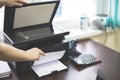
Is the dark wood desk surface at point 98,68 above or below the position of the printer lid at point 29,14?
below

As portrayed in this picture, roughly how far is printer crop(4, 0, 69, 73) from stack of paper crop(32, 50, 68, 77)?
0.13 ft

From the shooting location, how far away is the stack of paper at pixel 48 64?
1194mm

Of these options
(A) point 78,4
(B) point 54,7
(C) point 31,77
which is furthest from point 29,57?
(A) point 78,4

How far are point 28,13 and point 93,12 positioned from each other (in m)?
0.87

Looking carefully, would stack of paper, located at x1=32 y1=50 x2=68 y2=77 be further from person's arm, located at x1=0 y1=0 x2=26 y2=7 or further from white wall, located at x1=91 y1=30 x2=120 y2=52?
white wall, located at x1=91 y1=30 x2=120 y2=52

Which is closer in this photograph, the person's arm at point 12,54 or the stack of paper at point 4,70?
the person's arm at point 12,54

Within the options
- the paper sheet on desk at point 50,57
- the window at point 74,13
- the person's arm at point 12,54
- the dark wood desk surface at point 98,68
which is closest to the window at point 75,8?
the window at point 74,13

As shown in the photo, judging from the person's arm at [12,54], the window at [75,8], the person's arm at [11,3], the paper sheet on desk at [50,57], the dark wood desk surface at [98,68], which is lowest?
the dark wood desk surface at [98,68]

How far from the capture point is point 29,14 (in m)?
1.26

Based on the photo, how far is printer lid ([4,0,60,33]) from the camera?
119 centimetres

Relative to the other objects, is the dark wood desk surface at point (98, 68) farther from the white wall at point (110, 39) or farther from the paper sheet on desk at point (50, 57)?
the white wall at point (110, 39)

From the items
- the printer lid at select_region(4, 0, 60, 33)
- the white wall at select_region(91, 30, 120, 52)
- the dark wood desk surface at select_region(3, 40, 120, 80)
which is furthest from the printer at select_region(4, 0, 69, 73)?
the white wall at select_region(91, 30, 120, 52)

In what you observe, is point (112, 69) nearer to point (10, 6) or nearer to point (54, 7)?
point (54, 7)

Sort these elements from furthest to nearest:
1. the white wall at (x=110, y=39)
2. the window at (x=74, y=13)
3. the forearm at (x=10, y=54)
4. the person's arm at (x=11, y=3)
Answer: the white wall at (x=110, y=39) → the window at (x=74, y=13) → the person's arm at (x=11, y=3) → the forearm at (x=10, y=54)
